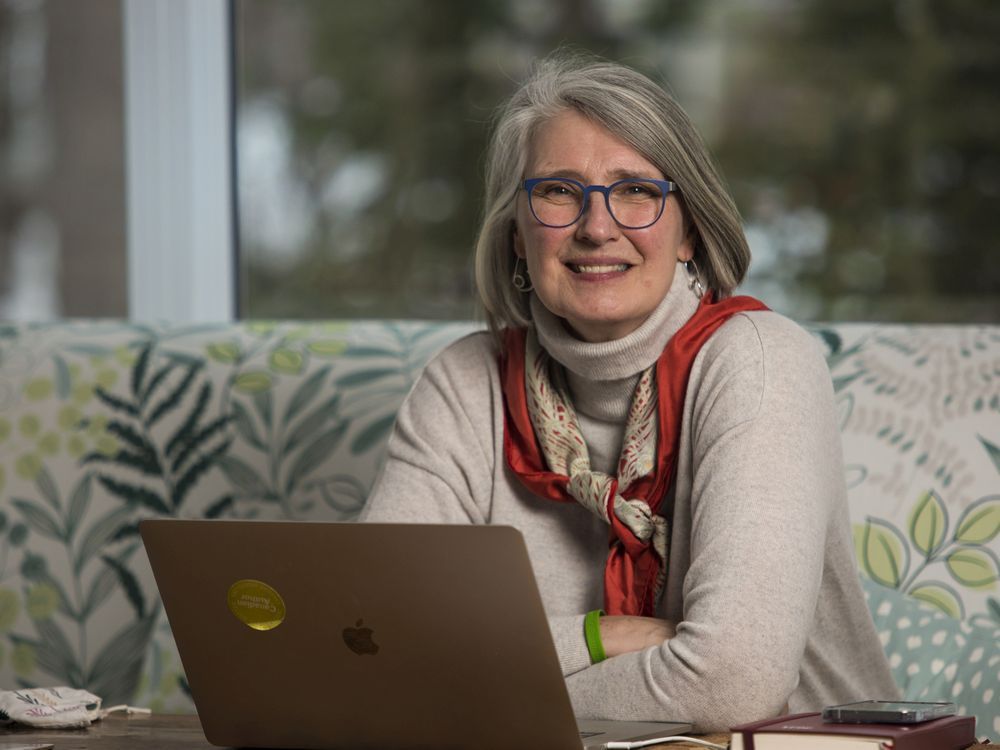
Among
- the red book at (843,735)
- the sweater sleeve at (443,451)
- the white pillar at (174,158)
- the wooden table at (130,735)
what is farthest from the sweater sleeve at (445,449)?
the white pillar at (174,158)

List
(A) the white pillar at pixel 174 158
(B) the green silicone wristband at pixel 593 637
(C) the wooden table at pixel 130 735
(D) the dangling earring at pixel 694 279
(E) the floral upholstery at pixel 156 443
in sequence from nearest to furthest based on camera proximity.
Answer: (C) the wooden table at pixel 130 735, (B) the green silicone wristband at pixel 593 637, (D) the dangling earring at pixel 694 279, (E) the floral upholstery at pixel 156 443, (A) the white pillar at pixel 174 158

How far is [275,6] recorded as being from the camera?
14.2 ft

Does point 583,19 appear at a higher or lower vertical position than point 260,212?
higher

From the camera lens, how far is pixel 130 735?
114 cm

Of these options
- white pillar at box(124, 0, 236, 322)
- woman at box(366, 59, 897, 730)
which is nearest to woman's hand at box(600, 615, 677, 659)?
woman at box(366, 59, 897, 730)

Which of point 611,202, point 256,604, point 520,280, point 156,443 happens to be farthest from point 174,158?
point 256,604

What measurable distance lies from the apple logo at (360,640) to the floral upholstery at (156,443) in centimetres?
100

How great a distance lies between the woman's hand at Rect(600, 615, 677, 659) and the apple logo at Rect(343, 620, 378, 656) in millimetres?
396

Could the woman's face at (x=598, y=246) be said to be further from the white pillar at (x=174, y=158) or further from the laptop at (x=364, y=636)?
the white pillar at (x=174, y=158)

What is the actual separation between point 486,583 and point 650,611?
58 centimetres

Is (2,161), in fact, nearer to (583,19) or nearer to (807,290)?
(583,19)

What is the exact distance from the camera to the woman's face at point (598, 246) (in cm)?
145

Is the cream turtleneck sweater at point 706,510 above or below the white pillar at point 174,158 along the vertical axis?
below

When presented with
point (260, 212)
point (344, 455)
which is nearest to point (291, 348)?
point (344, 455)
